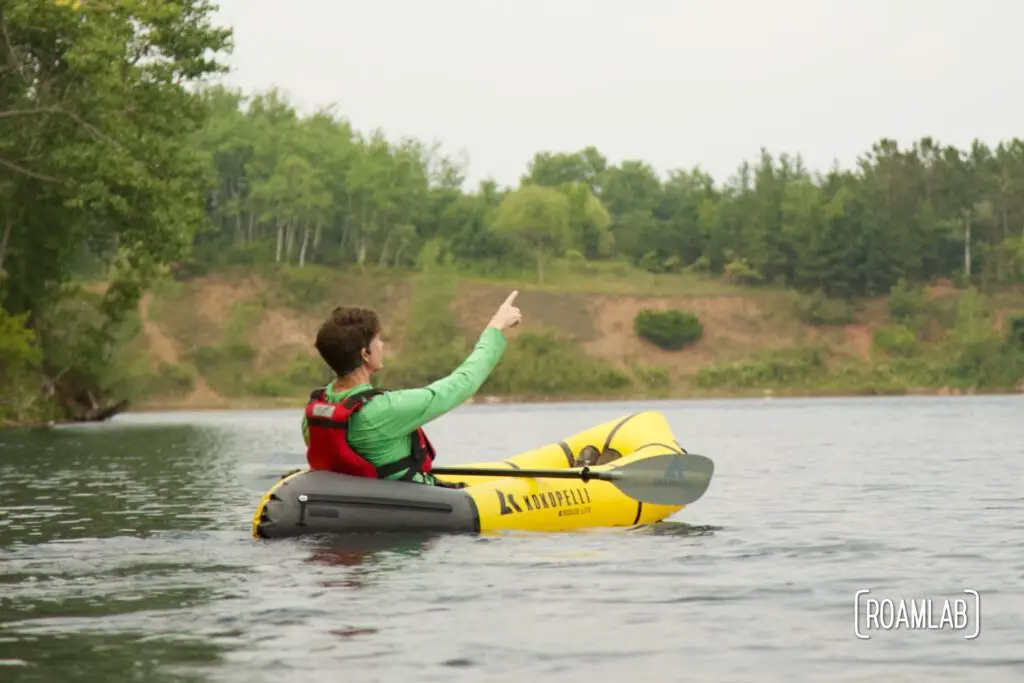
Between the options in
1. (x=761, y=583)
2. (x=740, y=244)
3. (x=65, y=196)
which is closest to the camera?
(x=761, y=583)

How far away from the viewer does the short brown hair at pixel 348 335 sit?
40.7ft

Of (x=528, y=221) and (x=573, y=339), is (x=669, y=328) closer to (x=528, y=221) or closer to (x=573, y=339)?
(x=573, y=339)

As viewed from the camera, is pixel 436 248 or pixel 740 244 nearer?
pixel 436 248

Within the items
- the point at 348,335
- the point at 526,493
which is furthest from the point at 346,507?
the point at 526,493

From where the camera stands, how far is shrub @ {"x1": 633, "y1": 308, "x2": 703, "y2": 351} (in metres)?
111

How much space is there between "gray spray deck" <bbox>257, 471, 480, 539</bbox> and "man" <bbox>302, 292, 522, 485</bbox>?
0.48 feet

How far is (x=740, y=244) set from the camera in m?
121

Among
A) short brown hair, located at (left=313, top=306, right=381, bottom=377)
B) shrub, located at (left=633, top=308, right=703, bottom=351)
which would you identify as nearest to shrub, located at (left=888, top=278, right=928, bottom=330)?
shrub, located at (left=633, top=308, right=703, bottom=351)

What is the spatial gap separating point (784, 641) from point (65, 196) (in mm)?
38457

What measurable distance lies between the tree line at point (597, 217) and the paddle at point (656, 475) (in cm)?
9123

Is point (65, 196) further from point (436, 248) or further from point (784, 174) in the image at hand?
point (784, 174)

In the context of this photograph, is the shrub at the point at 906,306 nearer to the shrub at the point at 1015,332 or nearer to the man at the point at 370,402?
the shrub at the point at 1015,332

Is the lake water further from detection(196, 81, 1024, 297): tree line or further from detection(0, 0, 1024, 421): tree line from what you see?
detection(196, 81, 1024, 297): tree line

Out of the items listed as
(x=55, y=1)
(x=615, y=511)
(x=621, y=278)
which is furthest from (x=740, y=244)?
(x=615, y=511)
